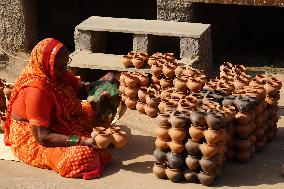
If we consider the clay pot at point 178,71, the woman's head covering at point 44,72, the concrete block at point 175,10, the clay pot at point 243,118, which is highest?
the concrete block at point 175,10

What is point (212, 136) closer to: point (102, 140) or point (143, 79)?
point (102, 140)

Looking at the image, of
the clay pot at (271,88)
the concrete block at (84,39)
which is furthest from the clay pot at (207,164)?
the concrete block at (84,39)

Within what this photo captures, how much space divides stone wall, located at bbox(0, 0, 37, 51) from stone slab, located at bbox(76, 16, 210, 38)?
126cm

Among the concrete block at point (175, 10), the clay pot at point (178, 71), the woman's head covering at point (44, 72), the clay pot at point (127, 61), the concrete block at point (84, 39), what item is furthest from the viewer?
the concrete block at point (175, 10)

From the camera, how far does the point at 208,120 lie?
5070 millimetres

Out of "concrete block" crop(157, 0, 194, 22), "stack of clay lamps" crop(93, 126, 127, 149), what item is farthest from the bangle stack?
"concrete block" crop(157, 0, 194, 22)

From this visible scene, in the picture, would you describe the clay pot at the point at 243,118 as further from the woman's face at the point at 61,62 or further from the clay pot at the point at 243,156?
the woman's face at the point at 61,62

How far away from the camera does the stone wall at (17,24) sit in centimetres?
885

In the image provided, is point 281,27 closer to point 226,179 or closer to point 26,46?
point 26,46

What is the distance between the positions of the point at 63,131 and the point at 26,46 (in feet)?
12.4

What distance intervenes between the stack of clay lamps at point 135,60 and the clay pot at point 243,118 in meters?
2.05

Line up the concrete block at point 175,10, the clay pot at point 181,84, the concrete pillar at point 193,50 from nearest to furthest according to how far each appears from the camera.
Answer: the clay pot at point 181,84 < the concrete pillar at point 193,50 < the concrete block at point 175,10

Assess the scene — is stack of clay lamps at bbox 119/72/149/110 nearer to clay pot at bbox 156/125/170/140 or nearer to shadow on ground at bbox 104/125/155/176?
shadow on ground at bbox 104/125/155/176

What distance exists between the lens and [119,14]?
10156 mm
